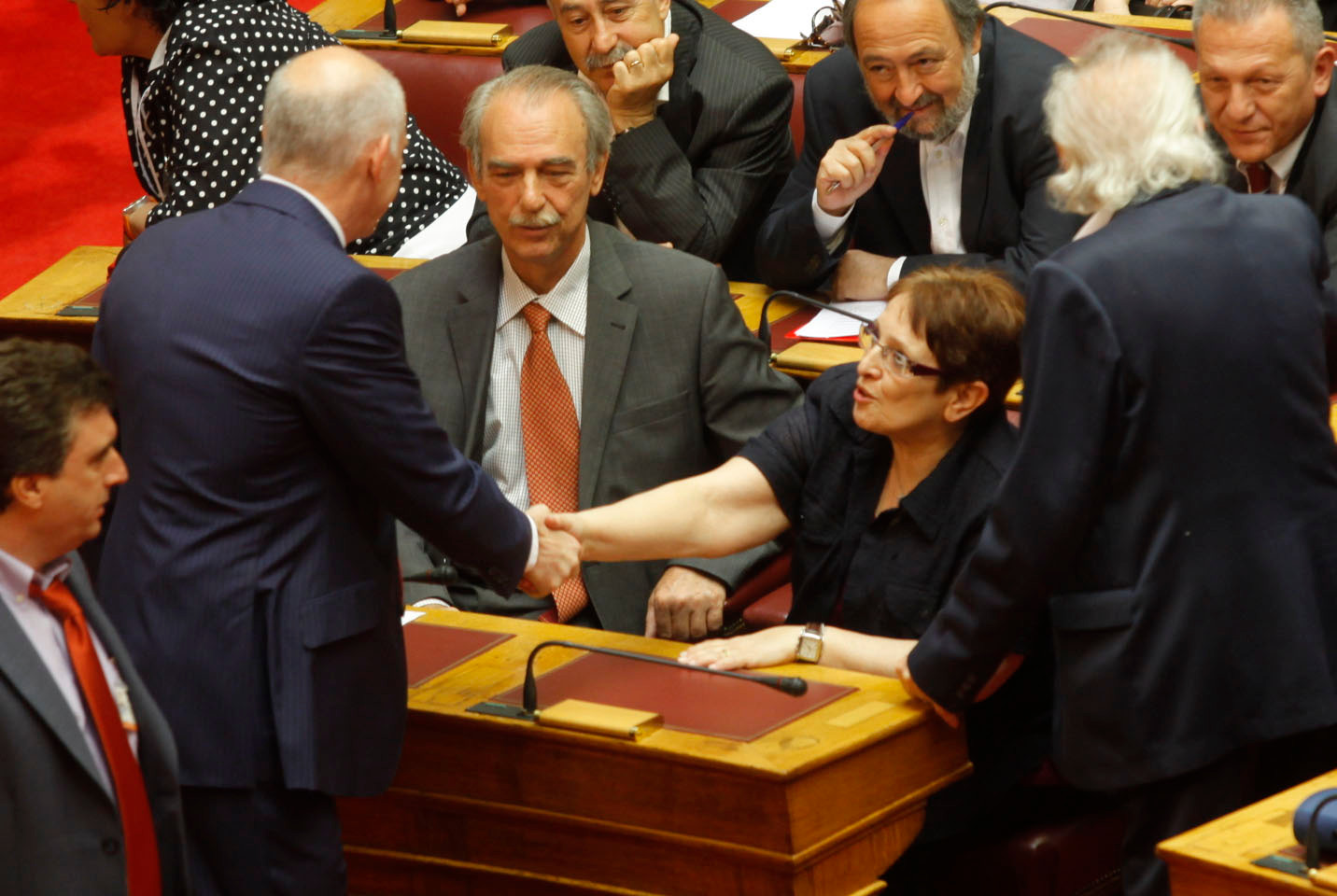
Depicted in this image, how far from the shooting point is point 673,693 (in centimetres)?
222

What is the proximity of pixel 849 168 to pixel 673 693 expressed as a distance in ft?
4.12

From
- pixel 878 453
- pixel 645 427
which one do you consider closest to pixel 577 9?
Result: pixel 645 427

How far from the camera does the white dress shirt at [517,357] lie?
2.84 meters

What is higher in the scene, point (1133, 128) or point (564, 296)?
point (1133, 128)

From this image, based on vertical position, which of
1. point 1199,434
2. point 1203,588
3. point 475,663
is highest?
point 1199,434

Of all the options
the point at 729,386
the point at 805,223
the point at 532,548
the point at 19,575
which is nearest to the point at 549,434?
the point at 729,386

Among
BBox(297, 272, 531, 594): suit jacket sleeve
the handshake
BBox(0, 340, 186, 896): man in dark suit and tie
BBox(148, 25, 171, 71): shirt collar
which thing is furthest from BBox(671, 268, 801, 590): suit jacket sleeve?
BBox(148, 25, 171, 71): shirt collar

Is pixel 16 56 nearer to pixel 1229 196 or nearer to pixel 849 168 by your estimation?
pixel 849 168

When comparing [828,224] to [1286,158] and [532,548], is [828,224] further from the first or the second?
[532,548]

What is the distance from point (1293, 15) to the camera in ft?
9.48

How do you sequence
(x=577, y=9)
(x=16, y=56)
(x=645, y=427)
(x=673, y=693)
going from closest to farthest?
(x=673, y=693)
(x=645, y=427)
(x=577, y=9)
(x=16, y=56)

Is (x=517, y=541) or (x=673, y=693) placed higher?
(x=517, y=541)

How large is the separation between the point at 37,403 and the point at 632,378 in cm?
117

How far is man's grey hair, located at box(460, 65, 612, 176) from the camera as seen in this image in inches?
111
